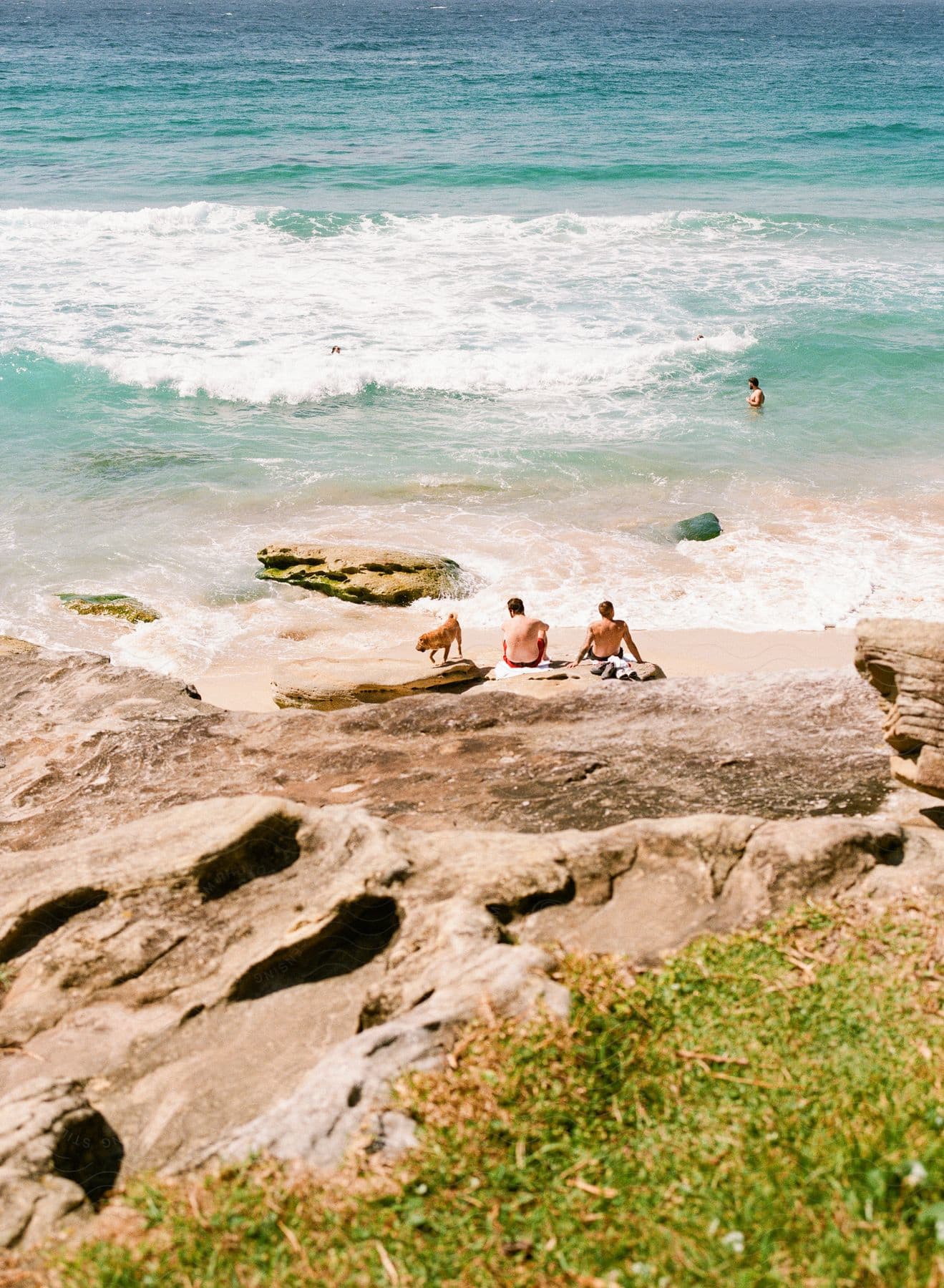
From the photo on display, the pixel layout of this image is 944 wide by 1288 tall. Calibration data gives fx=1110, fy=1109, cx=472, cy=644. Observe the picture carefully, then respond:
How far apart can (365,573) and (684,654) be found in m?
5.07

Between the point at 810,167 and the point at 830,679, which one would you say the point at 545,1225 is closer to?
the point at 830,679

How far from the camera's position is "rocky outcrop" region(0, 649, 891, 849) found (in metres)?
7.49

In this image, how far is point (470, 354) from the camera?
2609 cm

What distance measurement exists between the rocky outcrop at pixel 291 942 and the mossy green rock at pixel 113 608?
390 inches

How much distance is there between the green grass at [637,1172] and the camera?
12.8 feet

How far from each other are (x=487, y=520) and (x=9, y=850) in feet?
40.8

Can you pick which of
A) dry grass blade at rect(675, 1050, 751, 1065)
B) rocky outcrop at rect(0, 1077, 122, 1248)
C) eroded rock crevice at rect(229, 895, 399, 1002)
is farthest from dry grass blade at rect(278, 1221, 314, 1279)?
dry grass blade at rect(675, 1050, 751, 1065)

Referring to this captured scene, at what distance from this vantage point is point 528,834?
6605 millimetres

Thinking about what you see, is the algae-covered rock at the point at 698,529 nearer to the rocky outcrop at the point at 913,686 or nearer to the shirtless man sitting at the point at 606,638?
the shirtless man sitting at the point at 606,638

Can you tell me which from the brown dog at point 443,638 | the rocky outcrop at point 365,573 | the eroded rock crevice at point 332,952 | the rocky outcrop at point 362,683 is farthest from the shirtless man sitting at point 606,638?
the eroded rock crevice at point 332,952

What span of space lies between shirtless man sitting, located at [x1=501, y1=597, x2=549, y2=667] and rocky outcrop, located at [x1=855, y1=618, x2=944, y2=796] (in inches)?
249

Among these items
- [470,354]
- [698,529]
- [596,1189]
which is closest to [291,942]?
[596,1189]

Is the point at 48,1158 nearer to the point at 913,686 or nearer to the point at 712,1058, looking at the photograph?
the point at 712,1058

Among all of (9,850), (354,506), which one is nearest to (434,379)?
(354,506)
